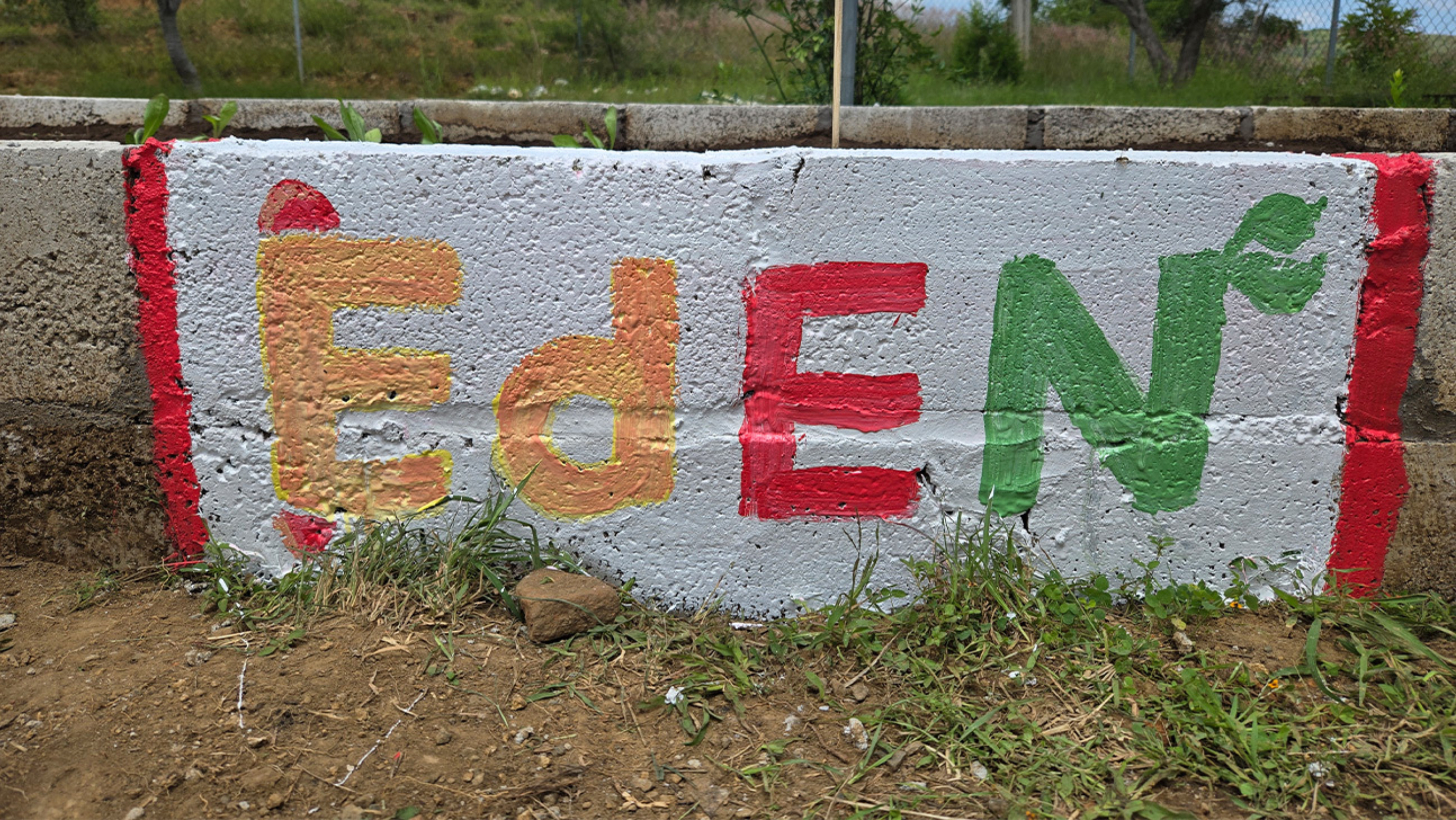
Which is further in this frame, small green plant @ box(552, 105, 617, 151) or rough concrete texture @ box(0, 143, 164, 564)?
small green plant @ box(552, 105, 617, 151)

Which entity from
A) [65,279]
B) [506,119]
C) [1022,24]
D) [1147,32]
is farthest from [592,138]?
[1022,24]

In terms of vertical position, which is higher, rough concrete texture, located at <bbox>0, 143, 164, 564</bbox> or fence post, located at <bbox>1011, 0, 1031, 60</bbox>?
fence post, located at <bbox>1011, 0, 1031, 60</bbox>

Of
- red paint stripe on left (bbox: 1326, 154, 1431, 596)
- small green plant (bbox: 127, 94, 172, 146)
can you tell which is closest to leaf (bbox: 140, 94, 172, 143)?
small green plant (bbox: 127, 94, 172, 146)

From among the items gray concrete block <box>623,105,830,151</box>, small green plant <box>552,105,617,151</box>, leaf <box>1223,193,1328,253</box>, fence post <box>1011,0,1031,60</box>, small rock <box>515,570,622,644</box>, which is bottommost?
small rock <box>515,570,622,644</box>

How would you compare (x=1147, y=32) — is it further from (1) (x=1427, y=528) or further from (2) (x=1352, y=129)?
(1) (x=1427, y=528)

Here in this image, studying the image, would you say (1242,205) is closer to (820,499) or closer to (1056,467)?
(1056,467)

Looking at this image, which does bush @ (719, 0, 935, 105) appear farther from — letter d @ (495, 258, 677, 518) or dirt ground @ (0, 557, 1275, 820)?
dirt ground @ (0, 557, 1275, 820)

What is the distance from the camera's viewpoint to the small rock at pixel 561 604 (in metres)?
2.00

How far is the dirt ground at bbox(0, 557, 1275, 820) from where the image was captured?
164cm

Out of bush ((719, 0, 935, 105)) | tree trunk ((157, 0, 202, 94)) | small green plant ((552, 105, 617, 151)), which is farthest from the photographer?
tree trunk ((157, 0, 202, 94))

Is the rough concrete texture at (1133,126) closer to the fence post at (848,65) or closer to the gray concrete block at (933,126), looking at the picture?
the gray concrete block at (933,126)

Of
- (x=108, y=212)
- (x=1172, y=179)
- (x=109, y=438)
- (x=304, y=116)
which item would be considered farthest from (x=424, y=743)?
(x=304, y=116)

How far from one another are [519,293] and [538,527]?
534mm

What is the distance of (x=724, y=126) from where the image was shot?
4426mm
